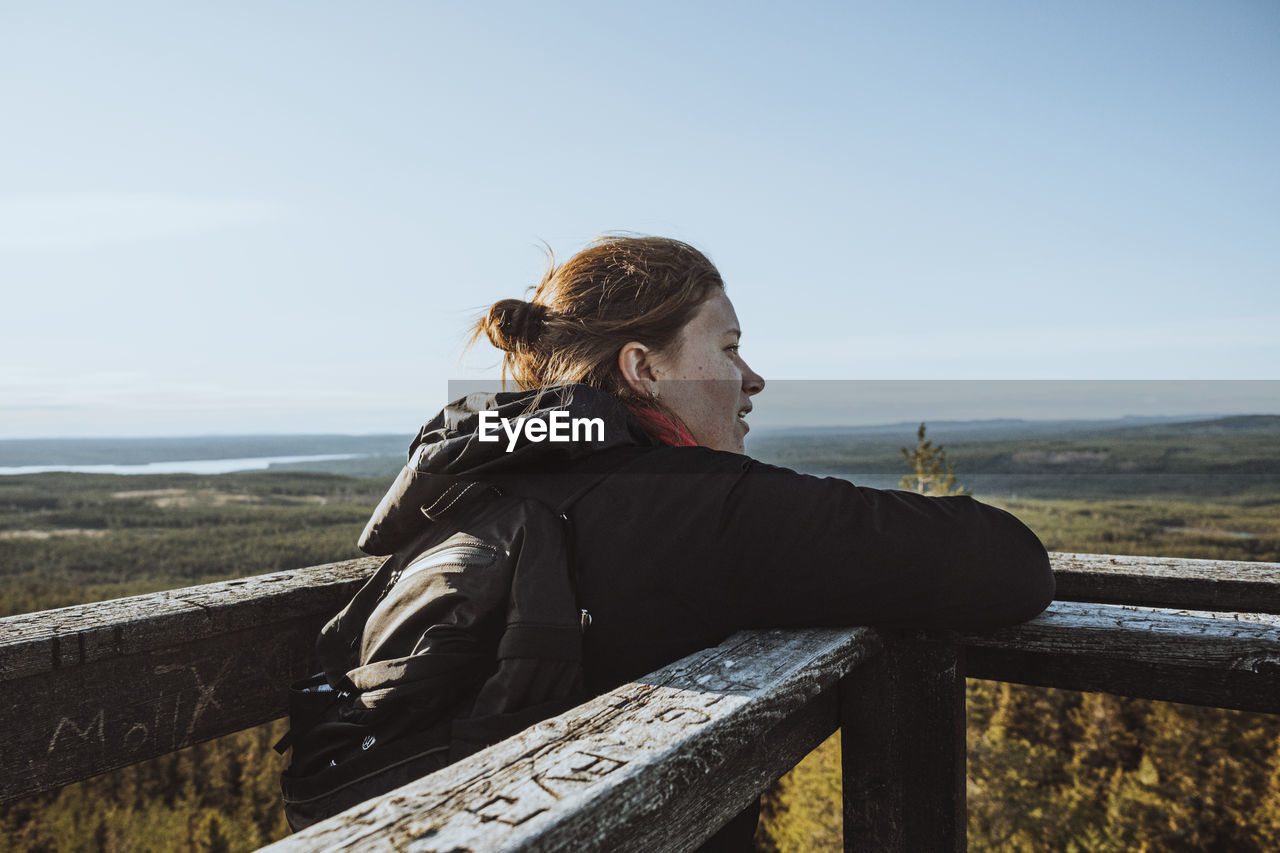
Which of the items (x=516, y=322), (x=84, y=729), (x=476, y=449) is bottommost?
(x=84, y=729)

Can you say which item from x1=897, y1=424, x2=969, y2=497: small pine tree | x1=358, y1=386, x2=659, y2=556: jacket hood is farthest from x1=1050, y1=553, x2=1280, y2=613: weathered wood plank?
x1=897, y1=424, x2=969, y2=497: small pine tree

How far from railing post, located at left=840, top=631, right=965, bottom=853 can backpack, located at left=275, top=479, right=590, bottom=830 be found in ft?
1.86

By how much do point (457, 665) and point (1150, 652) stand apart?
120 centimetres

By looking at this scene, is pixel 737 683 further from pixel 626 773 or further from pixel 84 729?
pixel 84 729

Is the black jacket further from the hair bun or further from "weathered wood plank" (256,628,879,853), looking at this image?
the hair bun

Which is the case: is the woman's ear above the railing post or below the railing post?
above

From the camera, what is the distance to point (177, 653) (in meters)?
1.59

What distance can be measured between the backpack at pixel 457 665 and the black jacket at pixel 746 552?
7 cm

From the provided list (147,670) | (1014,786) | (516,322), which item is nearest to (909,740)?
(516,322)

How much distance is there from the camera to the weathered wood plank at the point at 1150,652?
1348mm

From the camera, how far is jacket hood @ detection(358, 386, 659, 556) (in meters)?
1.41

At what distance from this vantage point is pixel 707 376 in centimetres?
210

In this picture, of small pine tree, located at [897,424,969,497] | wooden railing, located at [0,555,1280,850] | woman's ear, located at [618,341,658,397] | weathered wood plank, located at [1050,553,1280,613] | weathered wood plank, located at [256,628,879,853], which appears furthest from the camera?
small pine tree, located at [897,424,969,497]

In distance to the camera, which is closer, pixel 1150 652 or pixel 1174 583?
pixel 1150 652
